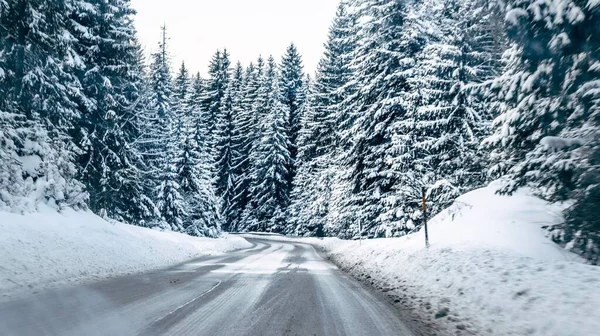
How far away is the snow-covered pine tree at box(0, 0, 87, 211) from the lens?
11.9 meters

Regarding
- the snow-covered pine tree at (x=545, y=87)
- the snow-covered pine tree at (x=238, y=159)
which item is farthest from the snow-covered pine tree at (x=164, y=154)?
the snow-covered pine tree at (x=238, y=159)

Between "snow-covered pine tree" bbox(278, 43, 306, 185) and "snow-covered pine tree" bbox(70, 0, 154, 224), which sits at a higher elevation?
"snow-covered pine tree" bbox(278, 43, 306, 185)

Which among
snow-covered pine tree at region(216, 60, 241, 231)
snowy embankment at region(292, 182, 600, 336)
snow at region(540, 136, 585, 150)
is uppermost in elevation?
snow-covered pine tree at region(216, 60, 241, 231)

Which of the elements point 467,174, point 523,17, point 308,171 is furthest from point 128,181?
point 308,171

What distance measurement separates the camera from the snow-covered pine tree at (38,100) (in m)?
Answer: 11.9

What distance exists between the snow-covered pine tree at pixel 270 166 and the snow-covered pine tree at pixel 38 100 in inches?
1309

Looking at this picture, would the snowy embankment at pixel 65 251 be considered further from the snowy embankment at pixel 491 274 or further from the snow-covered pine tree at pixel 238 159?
the snow-covered pine tree at pixel 238 159

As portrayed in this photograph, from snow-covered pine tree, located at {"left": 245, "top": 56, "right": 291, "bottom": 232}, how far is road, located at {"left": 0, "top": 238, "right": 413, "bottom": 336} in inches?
1602

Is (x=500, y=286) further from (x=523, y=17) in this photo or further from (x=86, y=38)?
(x=86, y=38)

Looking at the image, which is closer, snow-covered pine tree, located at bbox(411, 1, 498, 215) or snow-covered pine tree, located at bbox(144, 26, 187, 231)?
snow-covered pine tree, located at bbox(411, 1, 498, 215)

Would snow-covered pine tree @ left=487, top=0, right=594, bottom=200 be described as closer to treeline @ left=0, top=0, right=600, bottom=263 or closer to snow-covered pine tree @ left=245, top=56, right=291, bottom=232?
treeline @ left=0, top=0, right=600, bottom=263

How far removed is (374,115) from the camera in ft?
66.7

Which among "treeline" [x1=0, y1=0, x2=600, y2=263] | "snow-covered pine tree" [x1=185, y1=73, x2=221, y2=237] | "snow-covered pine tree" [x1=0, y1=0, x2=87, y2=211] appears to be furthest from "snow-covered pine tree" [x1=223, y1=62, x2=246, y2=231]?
"snow-covered pine tree" [x1=0, y1=0, x2=87, y2=211]

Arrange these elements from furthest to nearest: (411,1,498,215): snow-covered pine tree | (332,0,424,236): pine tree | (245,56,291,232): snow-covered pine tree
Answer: (245,56,291,232): snow-covered pine tree → (332,0,424,236): pine tree → (411,1,498,215): snow-covered pine tree
